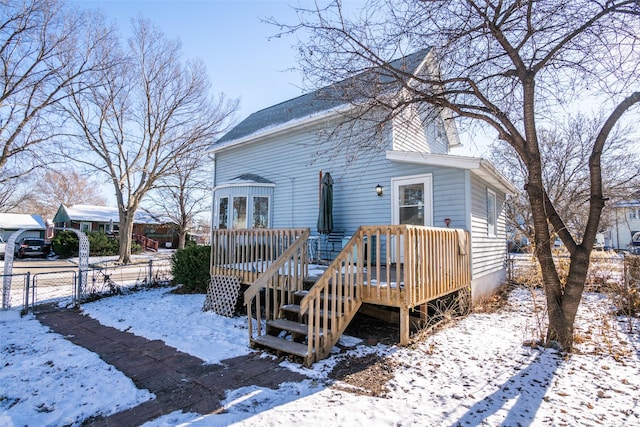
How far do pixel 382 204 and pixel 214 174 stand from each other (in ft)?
23.6

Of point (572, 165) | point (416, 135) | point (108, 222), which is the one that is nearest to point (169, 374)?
point (416, 135)

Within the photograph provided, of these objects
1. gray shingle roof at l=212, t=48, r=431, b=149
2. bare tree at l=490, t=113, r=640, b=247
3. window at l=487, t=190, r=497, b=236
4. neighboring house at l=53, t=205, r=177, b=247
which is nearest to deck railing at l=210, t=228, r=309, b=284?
gray shingle roof at l=212, t=48, r=431, b=149

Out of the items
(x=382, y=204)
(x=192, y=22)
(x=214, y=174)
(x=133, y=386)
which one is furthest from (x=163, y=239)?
(x=133, y=386)

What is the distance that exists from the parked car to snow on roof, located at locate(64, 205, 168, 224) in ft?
17.9

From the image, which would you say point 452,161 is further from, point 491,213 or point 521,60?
point 491,213

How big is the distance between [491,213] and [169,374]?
8.57 metres

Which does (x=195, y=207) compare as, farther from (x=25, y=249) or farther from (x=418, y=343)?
(x=418, y=343)

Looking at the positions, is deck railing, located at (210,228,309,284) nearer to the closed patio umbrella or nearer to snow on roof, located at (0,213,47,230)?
the closed patio umbrella

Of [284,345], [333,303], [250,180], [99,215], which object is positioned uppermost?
[250,180]

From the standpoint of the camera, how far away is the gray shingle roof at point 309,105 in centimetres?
566

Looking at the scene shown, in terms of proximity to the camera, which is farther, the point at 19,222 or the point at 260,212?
the point at 19,222

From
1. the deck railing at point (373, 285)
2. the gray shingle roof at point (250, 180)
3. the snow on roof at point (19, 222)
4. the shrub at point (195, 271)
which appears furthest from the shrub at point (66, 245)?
the deck railing at point (373, 285)

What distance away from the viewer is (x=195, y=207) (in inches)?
950

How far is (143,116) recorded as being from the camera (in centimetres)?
1795
